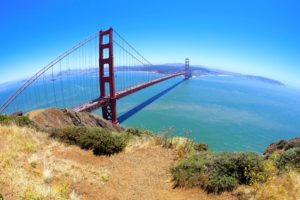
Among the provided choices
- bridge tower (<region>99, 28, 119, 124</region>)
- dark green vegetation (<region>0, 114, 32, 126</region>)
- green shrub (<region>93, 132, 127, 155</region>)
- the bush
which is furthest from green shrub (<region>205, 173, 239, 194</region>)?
bridge tower (<region>99, 28, 119, 124</region>)

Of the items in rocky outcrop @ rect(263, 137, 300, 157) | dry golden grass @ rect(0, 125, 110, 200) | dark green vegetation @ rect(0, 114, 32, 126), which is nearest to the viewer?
dry golden grass @ rect(0, 125, 110, 200)

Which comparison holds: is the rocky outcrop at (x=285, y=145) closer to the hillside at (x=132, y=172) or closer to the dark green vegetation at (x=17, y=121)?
the hillside at (x=132, y=172)

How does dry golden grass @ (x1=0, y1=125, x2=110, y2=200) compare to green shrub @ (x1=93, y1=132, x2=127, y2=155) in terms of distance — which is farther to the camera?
green shrub @ (x1=93, y1=132, x2=127, y2=155)

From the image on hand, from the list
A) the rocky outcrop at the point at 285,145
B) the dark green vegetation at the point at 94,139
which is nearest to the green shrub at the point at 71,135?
the dark green vegetation at the point at 94,139

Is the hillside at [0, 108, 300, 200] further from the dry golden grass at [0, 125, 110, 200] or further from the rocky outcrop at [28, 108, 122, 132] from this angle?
the rocky outcrop at [28, 108, 122, 132]

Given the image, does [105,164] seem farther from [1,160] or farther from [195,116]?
[195,116]
